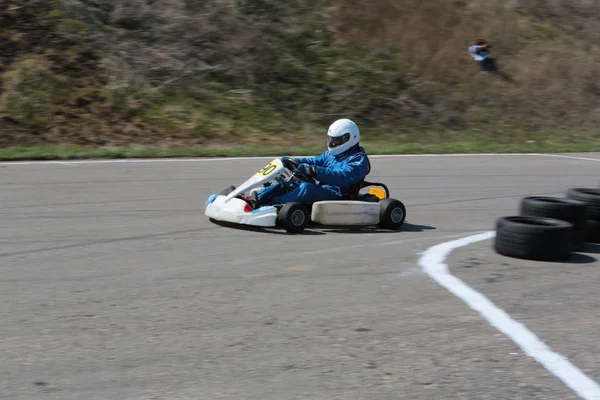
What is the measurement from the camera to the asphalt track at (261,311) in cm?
413

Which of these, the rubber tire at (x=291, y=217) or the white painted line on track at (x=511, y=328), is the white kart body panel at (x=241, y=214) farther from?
the white painted line on track at (x=511, y=328)

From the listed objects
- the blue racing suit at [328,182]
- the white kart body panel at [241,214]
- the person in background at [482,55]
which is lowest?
the white kart body panel at [241,214]

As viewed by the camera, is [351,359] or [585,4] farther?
[585,4]

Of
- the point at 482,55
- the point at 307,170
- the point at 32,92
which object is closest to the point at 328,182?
the point at 307,170

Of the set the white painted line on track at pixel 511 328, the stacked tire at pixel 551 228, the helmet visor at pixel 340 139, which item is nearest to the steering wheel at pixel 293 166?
the helmet visor at pixel 340 139

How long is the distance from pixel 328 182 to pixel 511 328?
383 centimetres

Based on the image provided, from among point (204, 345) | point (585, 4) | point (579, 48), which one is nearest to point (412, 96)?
point (579, 48)

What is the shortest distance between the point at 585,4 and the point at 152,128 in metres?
19.9

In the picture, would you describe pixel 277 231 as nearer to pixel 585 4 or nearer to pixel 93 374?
pixel 93 374

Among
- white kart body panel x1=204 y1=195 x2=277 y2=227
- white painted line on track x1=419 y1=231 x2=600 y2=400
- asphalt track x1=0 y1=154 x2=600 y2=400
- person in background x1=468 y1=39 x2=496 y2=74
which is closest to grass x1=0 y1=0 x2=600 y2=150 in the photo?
person in background x1=468 y1=39 x2=496 y2=74

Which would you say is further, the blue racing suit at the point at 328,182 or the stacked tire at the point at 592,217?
the blue racing suit at the point at 328,182

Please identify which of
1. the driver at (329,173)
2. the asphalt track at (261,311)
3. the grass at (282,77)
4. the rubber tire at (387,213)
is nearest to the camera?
the asphalt track at (261,311)

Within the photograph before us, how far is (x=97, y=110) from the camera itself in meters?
18.0

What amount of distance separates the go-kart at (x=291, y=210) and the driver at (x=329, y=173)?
64 millimetres
